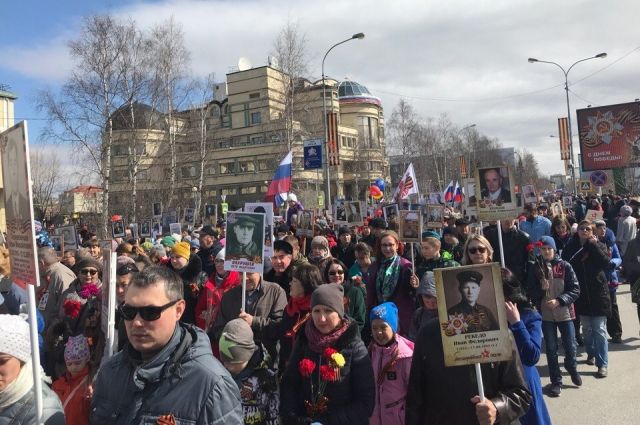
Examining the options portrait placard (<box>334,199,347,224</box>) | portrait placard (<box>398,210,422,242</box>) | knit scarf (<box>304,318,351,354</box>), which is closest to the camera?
knit scarf (<box>304,318,351,354</box>)

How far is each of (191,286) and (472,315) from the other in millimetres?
Answer: 4156

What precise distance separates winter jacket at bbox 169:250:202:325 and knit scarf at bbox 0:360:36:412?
3230 millimetres

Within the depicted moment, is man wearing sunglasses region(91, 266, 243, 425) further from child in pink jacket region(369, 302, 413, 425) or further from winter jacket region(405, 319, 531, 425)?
child in pink jacket region(369, 302, 413, 425)

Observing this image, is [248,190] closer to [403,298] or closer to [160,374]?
[403,298]

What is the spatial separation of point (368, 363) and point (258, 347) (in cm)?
76

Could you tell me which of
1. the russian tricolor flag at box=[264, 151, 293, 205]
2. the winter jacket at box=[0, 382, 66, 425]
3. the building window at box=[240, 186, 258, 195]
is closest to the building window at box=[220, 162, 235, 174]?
the building window at box=[240, 186, 258, 195]

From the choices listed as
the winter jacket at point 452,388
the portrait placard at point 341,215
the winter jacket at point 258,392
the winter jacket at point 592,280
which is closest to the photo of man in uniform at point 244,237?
the winter jacket at point 258,392

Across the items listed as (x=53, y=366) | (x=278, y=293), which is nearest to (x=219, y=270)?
(x=278, y=293)

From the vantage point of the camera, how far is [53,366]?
13.3 feet

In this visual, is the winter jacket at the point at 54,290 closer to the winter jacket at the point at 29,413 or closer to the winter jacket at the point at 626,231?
the winter jacket at the point at 29,413

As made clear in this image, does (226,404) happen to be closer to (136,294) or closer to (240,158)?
(136,294)

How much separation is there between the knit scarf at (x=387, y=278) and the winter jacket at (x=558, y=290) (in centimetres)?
187

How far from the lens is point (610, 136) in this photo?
2916cm

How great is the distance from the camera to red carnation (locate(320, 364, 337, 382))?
3475 millimetres
